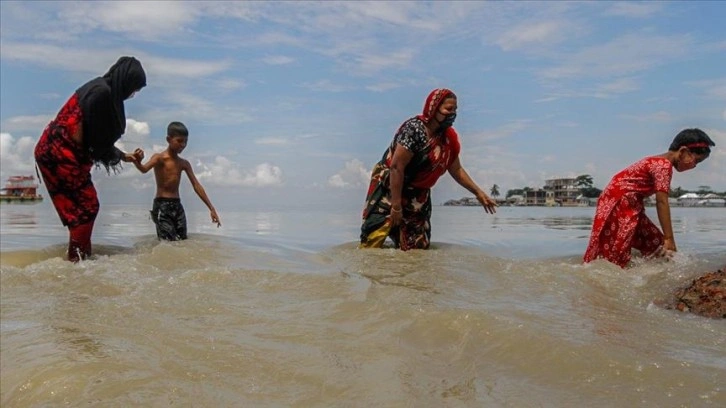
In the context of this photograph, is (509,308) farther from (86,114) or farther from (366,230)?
(86,114)

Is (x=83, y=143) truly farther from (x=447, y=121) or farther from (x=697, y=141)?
(x=697, y=141)

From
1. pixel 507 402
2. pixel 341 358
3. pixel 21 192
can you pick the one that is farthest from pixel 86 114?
pixel 21 192

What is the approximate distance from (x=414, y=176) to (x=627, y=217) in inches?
77.8

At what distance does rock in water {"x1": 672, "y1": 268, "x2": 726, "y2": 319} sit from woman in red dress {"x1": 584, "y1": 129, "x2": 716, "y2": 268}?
149 cm

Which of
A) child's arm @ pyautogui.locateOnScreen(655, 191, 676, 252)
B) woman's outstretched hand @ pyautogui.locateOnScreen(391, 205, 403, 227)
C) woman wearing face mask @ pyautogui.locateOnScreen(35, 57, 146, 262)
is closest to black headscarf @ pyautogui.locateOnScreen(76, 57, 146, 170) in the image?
woman wearing face mask @ pyautogui.locateOnScreen(35, 57, 146, 262)

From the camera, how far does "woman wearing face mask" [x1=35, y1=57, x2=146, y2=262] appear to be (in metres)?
4.85

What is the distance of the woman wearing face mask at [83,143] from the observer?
4.85m

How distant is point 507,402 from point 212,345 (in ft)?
4.12

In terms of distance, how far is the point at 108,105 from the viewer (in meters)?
4.90

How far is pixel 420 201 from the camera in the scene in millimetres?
6133

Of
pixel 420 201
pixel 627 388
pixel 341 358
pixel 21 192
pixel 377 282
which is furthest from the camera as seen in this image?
pixel 21 192

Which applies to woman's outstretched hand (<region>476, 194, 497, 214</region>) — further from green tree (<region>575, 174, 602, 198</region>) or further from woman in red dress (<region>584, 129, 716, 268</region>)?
green tree (<region>575, 174, 602, 198</region>)

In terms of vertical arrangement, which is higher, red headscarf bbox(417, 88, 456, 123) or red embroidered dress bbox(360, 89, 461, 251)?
red headscarf bbox(417, 88, 456, 123)

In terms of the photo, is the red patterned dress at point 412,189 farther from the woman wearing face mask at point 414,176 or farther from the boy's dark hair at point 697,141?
the boy's dark hair at point 697,141
